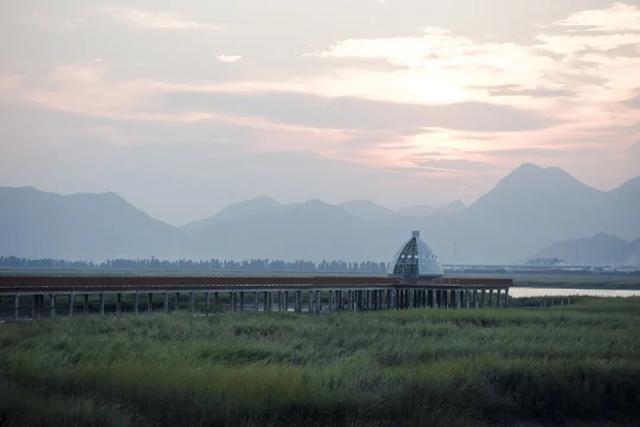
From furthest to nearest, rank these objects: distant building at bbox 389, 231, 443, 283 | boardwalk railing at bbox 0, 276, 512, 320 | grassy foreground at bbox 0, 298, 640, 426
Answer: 1. distant building at bbox 389, 231, 443, 283
2. boardwalk railing at bbox 0, 276, 512, 320
3. grassy foreground at bbox 0, 298, 640, 426

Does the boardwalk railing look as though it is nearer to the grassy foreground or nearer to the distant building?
the distant building

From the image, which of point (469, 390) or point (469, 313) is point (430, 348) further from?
point (469, 313)

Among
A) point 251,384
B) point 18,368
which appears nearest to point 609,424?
point 251,384

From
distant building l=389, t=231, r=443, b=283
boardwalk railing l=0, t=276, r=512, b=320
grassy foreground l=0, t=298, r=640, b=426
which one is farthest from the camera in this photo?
distant building l=389, t=231, r=443, b=283

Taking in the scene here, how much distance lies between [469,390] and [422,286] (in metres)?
56.8

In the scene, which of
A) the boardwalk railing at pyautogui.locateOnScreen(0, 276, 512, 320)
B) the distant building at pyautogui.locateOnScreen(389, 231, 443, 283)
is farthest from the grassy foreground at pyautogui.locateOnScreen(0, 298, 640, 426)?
the distant building at pyautogui.locateOnScreen(389, 231, 443, 283)

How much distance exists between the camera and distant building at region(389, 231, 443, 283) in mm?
90500

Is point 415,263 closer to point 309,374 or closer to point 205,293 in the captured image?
point 205,293

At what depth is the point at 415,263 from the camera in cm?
9100

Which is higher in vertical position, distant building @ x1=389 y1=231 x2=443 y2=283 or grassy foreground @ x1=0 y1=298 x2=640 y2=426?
distant building @ x1=389 y1=231 x2=443 y2=283

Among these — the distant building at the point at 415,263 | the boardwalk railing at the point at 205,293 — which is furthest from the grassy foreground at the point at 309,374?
the distant building at the point at 415,263

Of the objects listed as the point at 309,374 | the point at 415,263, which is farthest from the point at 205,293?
the point at 309,374

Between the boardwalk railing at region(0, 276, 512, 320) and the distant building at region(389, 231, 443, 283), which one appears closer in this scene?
the boardwalk railing at region(0, 276, 512, 320)

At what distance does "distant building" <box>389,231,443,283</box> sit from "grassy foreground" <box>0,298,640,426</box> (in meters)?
46.2
